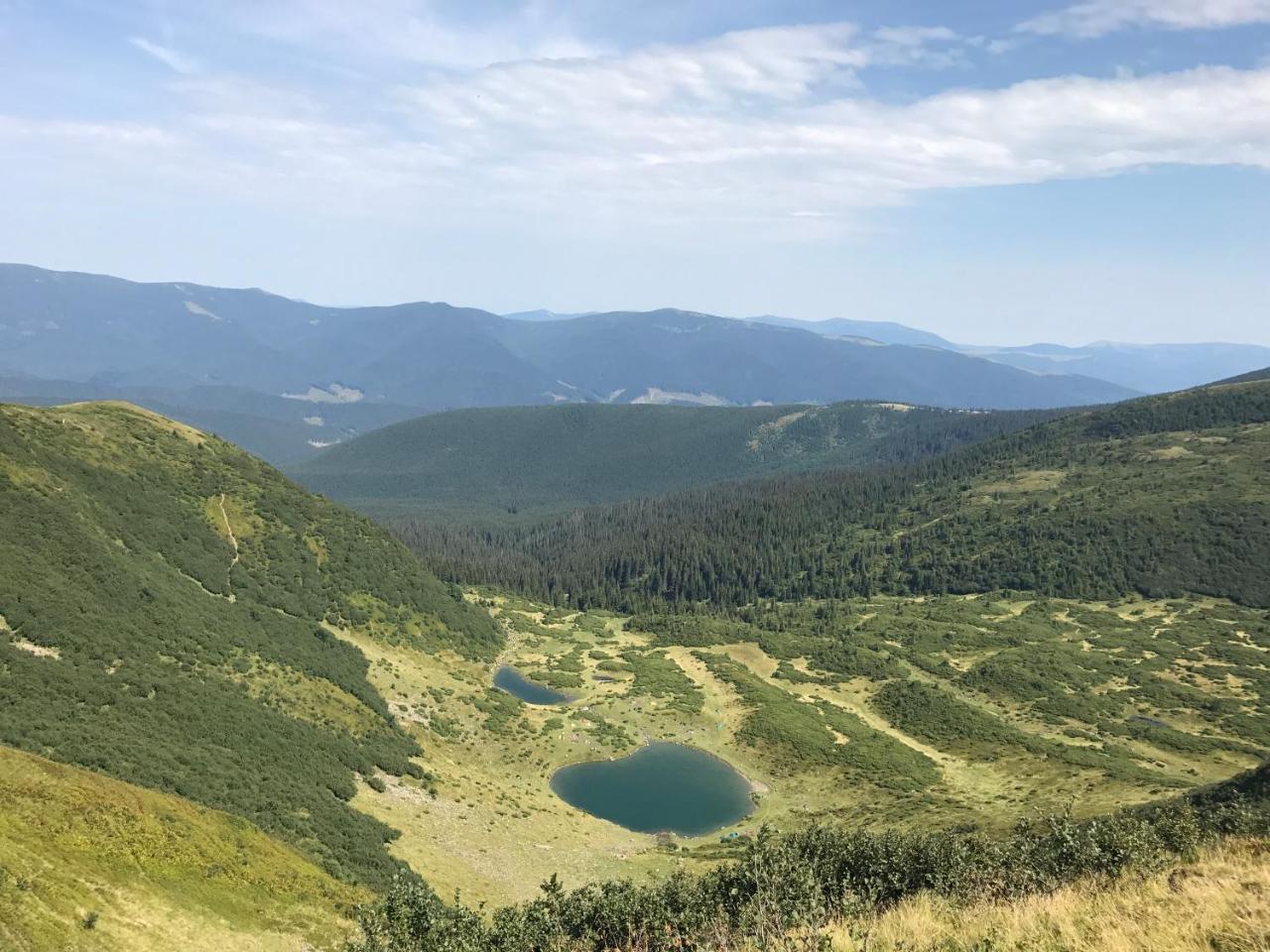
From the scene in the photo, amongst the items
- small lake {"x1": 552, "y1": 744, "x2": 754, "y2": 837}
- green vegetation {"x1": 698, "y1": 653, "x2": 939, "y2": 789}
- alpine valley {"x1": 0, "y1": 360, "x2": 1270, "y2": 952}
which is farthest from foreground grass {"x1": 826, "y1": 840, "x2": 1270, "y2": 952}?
green vegetation {"x1": 698, "y1": 653, "x2": 939, "y2": 789}

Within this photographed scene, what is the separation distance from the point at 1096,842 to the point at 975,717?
8960 centimetres

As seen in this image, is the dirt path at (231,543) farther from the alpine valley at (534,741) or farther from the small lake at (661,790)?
the small lake at (661,790)

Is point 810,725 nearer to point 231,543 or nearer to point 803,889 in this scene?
point 803,889

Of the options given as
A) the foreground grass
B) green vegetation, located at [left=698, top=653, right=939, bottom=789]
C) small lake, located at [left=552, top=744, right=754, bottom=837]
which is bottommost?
small lake, located at [left=552, top=744, right=754, bottom=837]

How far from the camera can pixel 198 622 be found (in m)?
86.5

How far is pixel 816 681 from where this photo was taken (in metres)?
135

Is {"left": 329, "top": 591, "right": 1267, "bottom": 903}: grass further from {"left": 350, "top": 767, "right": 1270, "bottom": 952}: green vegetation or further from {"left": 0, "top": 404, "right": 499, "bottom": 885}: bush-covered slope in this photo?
{"left": 350, "top": 767, "right": 1270, "bottom": 952}: green vegetation

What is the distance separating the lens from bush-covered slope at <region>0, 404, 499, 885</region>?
5944 centimetres

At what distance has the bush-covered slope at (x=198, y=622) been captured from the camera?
5944 centimetres

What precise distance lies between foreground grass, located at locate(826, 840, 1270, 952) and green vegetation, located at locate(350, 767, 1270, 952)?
363 centimetres

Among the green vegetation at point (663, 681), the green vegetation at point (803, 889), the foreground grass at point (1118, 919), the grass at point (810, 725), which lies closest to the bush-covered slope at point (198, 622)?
the grass at point (810, 725)

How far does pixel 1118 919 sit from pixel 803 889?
14.0 meters

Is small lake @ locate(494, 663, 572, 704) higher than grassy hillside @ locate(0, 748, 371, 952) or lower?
lower

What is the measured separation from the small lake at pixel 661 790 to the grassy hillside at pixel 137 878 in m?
43.3
